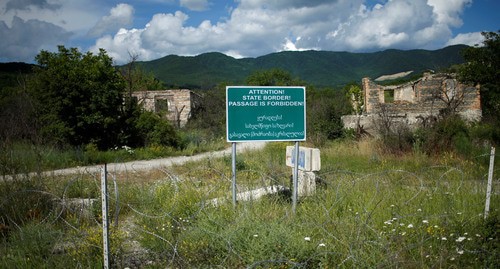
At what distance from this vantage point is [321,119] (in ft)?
55.9

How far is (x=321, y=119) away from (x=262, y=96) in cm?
1183

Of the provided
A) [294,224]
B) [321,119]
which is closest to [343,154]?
[321,119]

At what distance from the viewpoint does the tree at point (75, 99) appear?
14.4 meters

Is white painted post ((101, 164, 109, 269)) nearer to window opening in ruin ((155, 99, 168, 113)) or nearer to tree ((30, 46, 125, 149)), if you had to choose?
tree ((30, 46, 125, 149))

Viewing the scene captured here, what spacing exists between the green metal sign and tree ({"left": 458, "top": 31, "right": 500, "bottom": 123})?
16000mm

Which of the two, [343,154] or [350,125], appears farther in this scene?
[350,125]

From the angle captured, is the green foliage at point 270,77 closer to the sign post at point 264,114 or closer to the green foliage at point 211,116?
the green foliage at point 211,116

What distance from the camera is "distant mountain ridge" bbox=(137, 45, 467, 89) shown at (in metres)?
125

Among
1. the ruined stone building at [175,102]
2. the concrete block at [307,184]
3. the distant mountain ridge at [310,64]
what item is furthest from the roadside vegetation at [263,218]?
the distant mountain ridge at [310,64]

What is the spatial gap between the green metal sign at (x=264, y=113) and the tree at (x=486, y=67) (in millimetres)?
16000

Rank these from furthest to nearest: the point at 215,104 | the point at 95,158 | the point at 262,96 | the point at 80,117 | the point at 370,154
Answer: the point at 215,104, the point at 80,117, the point at 95,158, the point at 370,154, the point at 262,96

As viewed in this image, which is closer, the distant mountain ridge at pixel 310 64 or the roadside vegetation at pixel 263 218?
the roadside vegetation at pixel 263 218

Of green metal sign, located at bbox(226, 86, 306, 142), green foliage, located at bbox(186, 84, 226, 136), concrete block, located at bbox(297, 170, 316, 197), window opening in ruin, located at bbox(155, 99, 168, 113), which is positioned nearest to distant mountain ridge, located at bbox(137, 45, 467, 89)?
window opening in ruin, located at bbox(155, 99, 168, 113)

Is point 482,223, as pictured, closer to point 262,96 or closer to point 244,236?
point 244,236
